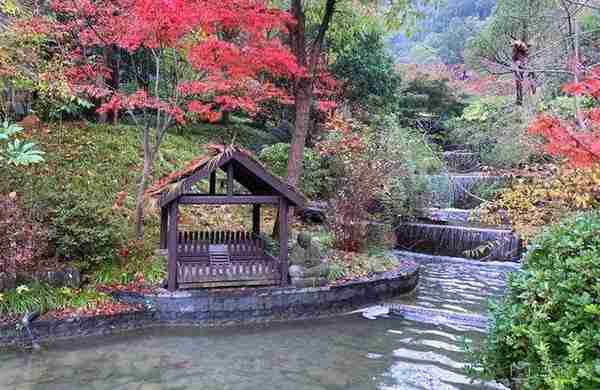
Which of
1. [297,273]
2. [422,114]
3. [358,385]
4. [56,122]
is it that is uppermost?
[422,114]

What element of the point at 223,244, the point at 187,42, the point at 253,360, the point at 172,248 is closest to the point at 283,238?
the point at 223,244

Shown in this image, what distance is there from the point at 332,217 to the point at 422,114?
15560 millimetres

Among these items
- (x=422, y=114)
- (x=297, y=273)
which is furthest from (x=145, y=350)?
(x=422, y=114)

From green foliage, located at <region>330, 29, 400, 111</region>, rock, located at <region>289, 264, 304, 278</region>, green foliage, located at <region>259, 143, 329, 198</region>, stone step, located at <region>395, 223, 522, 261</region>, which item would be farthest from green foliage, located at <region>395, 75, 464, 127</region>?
rock, located at <region>289, 264, 304, 278</region>

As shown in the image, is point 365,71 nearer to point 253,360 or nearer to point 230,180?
point 230,180

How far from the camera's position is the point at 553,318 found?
3965 millimetres

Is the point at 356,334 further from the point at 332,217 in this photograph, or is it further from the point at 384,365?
the point at 332,217

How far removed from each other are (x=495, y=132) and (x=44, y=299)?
18.4 meters

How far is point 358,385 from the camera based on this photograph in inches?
257

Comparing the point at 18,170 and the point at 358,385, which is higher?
the point at 18,170

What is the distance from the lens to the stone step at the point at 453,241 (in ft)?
47.8

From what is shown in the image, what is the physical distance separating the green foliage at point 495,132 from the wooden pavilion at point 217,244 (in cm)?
1004

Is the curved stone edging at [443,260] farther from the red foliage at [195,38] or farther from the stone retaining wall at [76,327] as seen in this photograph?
the stone retaining wall at [76,327]

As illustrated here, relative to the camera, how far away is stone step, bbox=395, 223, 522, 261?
14570mm
